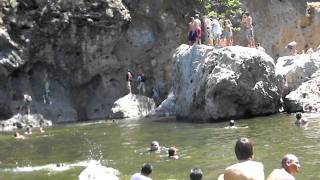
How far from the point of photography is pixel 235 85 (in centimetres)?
3650

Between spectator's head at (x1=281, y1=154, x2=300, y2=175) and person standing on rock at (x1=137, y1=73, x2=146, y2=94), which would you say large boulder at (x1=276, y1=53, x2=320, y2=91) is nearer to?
person standing on rock at (x1=137, y1=73, x2=146, y2=94)

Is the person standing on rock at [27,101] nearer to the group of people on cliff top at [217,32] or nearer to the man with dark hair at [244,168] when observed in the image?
the group of people on cliff top at [217,32]

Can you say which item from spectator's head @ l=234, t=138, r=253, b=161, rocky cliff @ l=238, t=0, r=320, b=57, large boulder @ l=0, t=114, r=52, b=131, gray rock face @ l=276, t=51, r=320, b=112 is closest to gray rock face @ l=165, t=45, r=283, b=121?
gray rock face @ l=276, t=51, r=320, b=112

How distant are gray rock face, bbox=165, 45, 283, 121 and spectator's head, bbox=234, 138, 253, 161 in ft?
91.8

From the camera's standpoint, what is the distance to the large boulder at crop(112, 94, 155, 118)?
49.6 m

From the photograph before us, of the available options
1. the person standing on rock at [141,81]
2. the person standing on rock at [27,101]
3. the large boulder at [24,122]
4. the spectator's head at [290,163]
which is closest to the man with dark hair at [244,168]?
the spectator's head at [290,163]

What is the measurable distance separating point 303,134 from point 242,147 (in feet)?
60.5

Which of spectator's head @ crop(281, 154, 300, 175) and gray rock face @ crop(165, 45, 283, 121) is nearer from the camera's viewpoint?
spectator's head @ crop(281, 154, 300, 175)

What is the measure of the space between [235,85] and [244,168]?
93.6 ft

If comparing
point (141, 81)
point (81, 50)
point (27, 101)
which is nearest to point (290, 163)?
point (27, 101)

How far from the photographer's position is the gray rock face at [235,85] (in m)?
36.5

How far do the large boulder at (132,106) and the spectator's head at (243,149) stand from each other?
40753mm

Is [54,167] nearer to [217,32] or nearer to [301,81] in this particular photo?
[217,32]

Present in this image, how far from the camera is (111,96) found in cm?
5559
